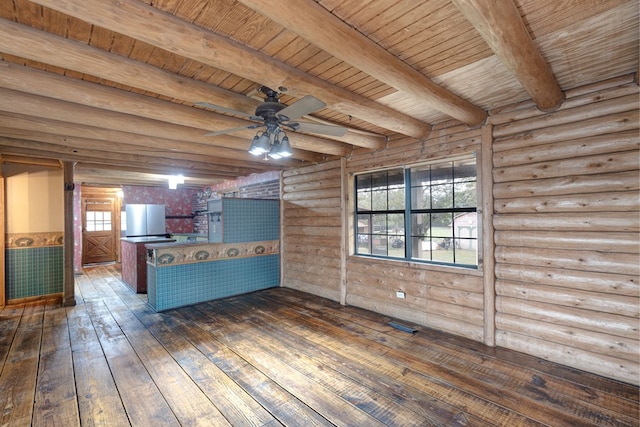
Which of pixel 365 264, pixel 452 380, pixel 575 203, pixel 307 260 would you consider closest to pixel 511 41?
pixel 575 203

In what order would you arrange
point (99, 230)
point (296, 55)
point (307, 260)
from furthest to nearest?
point (99, 230)
point (307, 260)
point (296, 55)

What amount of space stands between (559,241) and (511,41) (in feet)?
6.50

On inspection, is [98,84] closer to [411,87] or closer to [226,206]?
[411,87]

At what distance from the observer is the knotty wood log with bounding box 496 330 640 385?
243 centimetres

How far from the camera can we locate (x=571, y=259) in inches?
105

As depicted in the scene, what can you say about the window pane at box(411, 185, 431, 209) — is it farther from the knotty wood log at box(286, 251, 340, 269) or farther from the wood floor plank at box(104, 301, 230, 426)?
the wood floor plank at box(104, 301, 230, 426)

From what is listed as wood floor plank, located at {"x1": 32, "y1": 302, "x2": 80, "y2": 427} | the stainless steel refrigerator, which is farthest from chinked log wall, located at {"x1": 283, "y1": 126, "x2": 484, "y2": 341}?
the stainless steel refrigerator

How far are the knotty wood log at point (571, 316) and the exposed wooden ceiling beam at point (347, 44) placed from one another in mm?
2152

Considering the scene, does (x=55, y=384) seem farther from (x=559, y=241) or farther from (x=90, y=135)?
(x=559, y=241)

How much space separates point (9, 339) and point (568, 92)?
6.56 meters

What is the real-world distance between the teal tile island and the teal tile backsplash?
6.26 feet

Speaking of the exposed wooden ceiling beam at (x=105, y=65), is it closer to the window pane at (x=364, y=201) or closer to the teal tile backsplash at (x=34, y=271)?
the window pane at (x=364, y=201)

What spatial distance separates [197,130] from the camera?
137 inches

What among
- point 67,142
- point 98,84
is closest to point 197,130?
point 98,84
